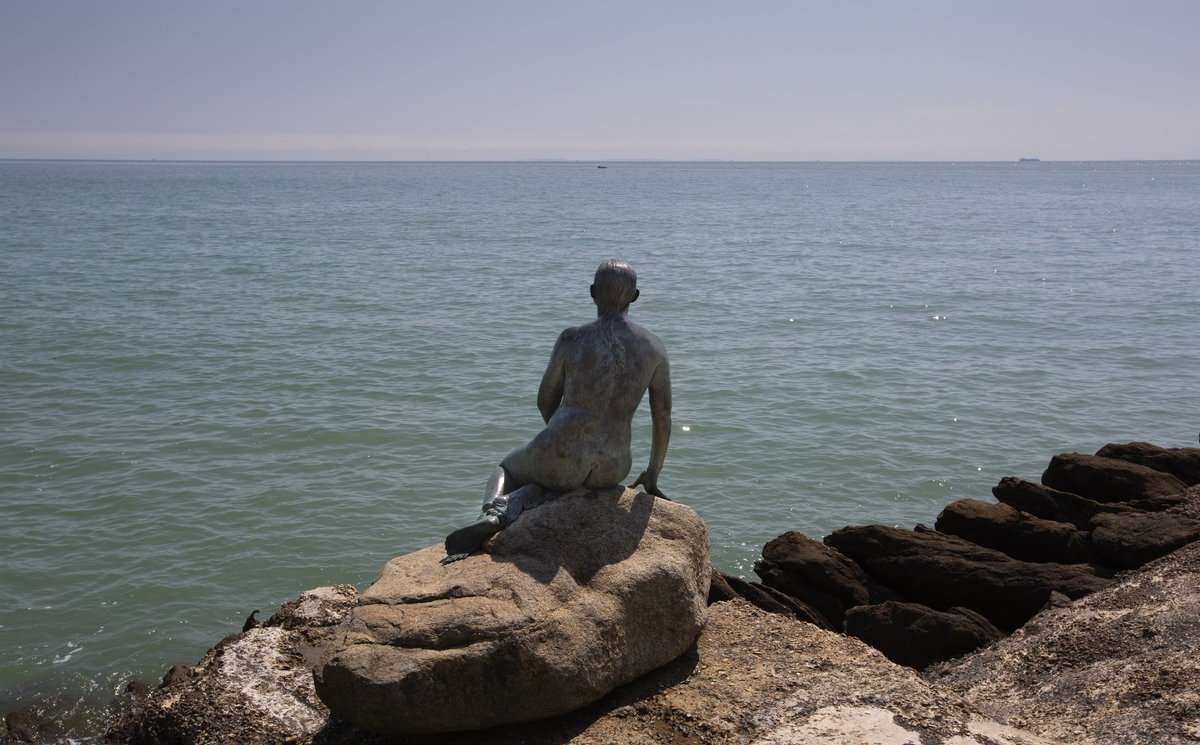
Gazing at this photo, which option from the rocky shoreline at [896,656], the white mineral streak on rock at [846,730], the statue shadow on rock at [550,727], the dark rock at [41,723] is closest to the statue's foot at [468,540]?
the rocky shoreline at [896,656]

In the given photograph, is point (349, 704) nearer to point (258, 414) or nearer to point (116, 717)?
point (116, 717)

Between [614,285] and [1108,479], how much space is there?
7097mm

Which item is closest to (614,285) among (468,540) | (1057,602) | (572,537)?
(572,537)

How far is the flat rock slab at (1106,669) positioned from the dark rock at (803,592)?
1200 millimetres

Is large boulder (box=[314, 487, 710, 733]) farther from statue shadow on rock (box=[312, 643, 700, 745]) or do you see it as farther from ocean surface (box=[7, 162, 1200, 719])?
ocean surface (box=[7, 162, 1200, 719])

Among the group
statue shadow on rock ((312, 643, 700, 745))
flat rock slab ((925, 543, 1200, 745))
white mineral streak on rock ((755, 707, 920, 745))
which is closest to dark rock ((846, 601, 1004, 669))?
flat rock slab ((925, 543, 1200, 745))

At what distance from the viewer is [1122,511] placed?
9945mm

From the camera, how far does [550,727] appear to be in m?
5.45

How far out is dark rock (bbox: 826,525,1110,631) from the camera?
8297mm

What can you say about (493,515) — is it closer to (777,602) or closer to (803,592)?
(777,602)

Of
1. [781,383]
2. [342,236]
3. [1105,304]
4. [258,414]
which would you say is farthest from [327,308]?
[342,236]

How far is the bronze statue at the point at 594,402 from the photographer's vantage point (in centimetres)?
627

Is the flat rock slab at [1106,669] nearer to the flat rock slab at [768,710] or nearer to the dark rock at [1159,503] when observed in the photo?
the flat rock slab at [768,710]

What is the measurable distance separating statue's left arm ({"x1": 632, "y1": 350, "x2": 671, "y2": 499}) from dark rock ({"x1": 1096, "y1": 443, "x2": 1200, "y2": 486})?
7.21m
